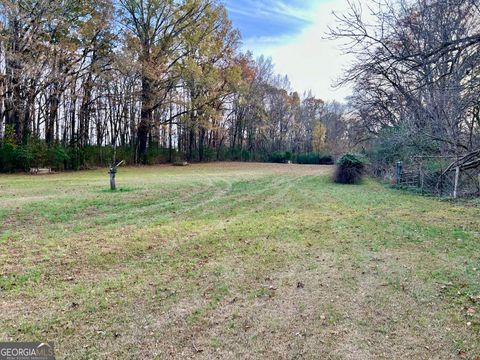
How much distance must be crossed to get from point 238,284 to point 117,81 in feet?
70.7

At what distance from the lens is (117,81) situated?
21938mm

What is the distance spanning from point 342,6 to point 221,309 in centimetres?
504

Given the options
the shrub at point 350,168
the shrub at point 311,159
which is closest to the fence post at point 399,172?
the shrub at point 350,168

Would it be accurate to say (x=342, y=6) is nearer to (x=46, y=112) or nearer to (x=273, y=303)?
(x=273, y=303)

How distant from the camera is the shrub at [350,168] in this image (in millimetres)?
14602

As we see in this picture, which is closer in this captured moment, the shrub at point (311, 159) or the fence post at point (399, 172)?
the fence post at point (399, 172)

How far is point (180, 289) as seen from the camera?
3465mm

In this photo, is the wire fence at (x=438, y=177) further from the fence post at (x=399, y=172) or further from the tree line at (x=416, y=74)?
the tree line at (x=416, y=74)

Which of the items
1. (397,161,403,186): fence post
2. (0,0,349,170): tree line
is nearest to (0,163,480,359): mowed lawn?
(397,161,403,186): fence post

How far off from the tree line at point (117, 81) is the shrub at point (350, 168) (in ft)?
32.0

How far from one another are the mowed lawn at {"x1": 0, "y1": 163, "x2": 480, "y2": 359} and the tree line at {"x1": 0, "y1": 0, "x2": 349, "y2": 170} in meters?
13.6

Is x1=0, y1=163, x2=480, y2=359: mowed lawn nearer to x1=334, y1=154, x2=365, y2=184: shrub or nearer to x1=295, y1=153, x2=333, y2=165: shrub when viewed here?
x1=334, y1=154, x2=365, y2=184: shrub

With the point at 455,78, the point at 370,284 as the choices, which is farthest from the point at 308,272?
the point at 455,78

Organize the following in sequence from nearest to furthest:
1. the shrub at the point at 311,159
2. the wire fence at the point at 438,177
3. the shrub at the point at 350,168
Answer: the wire fence at the point at 438,177
the shrub at the point at 350,168
the shrub at the point at 311,159
